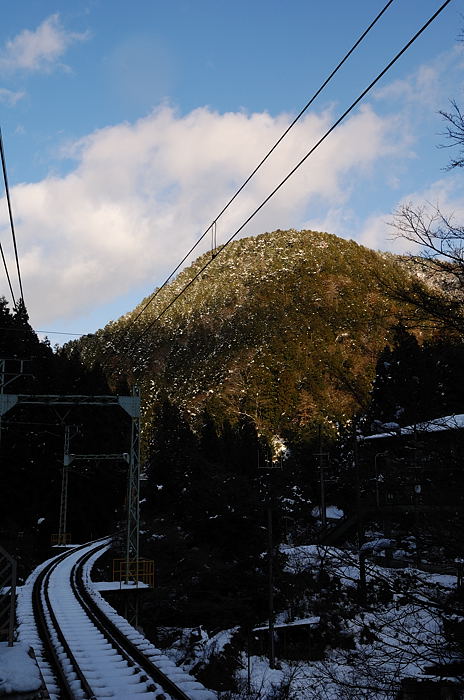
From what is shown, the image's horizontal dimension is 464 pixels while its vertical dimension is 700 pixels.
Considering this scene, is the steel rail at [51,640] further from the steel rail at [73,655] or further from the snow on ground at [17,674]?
Result: the snow on ground at [17,674]

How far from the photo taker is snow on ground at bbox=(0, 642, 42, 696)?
6750 millimetres

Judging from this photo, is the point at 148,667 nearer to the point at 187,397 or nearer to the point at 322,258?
the point at 187,397

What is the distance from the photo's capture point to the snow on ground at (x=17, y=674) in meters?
6.75

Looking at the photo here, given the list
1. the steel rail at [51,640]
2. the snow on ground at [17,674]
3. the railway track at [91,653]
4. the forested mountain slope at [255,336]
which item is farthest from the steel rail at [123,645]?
the forested mountain slope at [255,336]

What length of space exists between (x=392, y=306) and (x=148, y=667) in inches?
329

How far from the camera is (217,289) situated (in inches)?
6206

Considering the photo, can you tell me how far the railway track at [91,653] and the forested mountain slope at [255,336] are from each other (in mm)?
49109

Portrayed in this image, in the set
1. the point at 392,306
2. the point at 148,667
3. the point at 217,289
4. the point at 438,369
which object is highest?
the point at 217,289

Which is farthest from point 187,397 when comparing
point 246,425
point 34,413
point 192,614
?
point 192,614

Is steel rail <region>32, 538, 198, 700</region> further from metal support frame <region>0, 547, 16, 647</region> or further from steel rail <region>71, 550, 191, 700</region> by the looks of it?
metal support frame <region>0, 547, 16, 647</region>

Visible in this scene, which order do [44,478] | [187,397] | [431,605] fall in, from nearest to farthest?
[431,605] → [44,478] → [187,397]

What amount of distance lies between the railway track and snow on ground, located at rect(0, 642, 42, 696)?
1137 millimetres

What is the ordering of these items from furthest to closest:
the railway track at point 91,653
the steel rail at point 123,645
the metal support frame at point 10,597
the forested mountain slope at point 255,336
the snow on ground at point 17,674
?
1. the forested mountain slope at point 255,336
2. the steel rail at point 123,645
3. the railway track at point 91,653
4. the metal support frame at point 10,597
5. the snow on ground at point 17,674

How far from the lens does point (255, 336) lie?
120m
